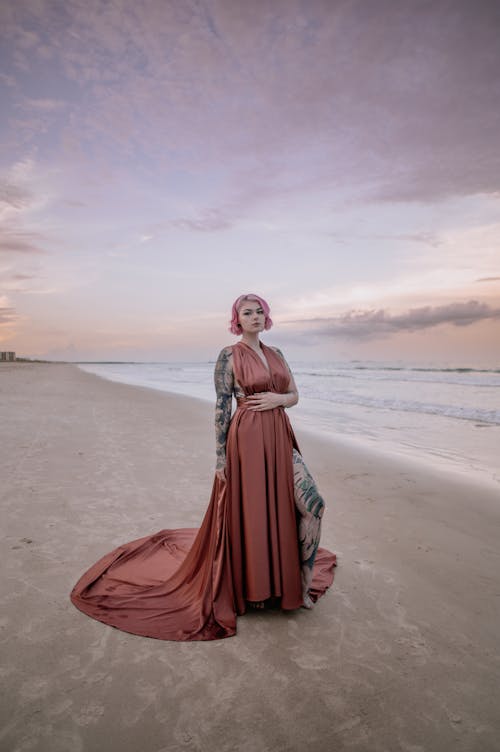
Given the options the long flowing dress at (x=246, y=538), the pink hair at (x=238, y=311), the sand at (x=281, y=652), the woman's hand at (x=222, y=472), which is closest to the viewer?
the sand at (x=281, y=652)

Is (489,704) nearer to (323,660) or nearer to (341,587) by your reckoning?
(323,660)

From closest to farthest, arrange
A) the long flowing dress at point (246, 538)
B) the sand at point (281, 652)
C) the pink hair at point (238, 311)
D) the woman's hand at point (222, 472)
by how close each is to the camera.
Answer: the sand at point (281, 652) → the long flowing dress at point (246, 538) → the woman's hand at point (222, 472) → the pink hair at point (238, 311)

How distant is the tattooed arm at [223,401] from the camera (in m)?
3.13

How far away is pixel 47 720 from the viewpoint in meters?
2.17

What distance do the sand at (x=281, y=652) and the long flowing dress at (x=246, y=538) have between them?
16 cm

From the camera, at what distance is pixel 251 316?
3.19m

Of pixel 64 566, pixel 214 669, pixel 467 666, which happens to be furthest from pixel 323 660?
pixel 64 566

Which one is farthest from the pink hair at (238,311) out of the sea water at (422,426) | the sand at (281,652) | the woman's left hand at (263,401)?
the sea water at (422,426)

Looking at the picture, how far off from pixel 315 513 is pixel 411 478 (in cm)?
420

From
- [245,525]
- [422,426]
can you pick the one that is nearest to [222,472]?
[245,525]

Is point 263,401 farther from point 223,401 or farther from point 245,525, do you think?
point 245,525

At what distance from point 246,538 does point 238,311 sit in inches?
65.5

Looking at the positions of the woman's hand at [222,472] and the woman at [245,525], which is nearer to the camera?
the woman at [245,525]

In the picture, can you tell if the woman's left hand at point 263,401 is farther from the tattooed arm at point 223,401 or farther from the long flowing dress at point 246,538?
the tattooed arm at point 223,401
